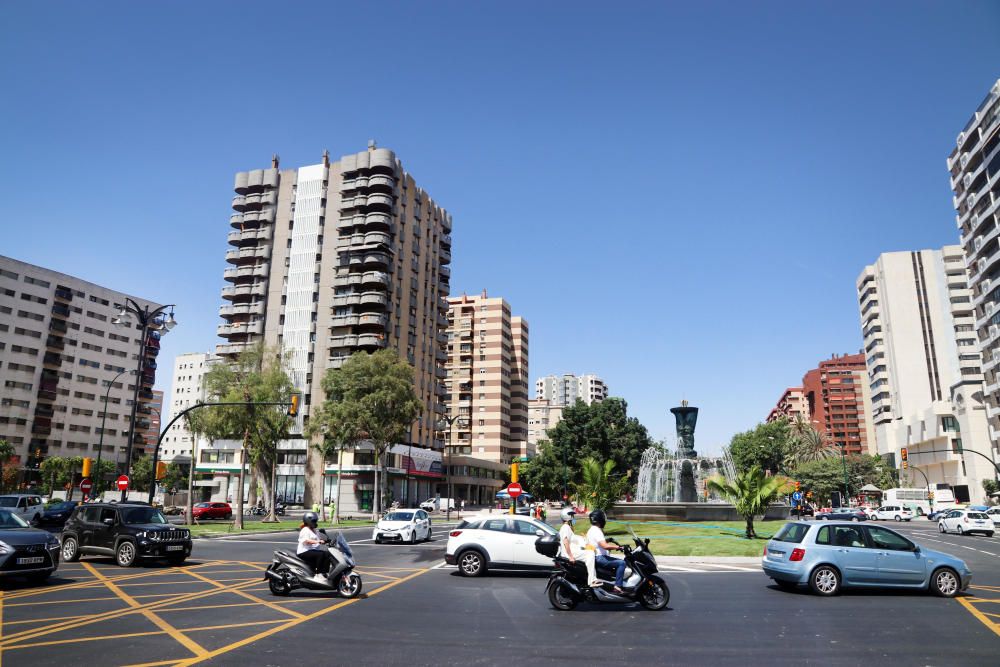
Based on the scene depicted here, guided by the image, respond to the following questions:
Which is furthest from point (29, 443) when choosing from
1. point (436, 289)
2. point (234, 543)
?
point (234, 543)

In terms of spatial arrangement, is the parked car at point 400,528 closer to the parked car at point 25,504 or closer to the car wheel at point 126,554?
the car wheel at point 126,554

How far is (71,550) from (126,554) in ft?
7.67

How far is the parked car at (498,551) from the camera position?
54.5 feet

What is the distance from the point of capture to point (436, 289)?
87.9m

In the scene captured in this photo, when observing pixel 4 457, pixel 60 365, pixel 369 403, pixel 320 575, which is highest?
pixel 60 365

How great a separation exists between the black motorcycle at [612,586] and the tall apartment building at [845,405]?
163435 mm

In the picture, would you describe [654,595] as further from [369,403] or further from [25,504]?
[369,403]

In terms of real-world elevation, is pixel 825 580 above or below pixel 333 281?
below

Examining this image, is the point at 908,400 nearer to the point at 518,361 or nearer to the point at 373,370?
the point at 518,361

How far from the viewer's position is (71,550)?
18.5 m

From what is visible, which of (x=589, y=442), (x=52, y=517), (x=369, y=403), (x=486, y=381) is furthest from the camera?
(x=486, y=381)

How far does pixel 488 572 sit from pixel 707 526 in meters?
17.6

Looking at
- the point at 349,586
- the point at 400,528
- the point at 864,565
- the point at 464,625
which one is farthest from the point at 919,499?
the point at 464,625

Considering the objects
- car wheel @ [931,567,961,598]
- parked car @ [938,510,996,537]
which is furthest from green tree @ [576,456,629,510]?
parked car @ [938,510,996,537]
